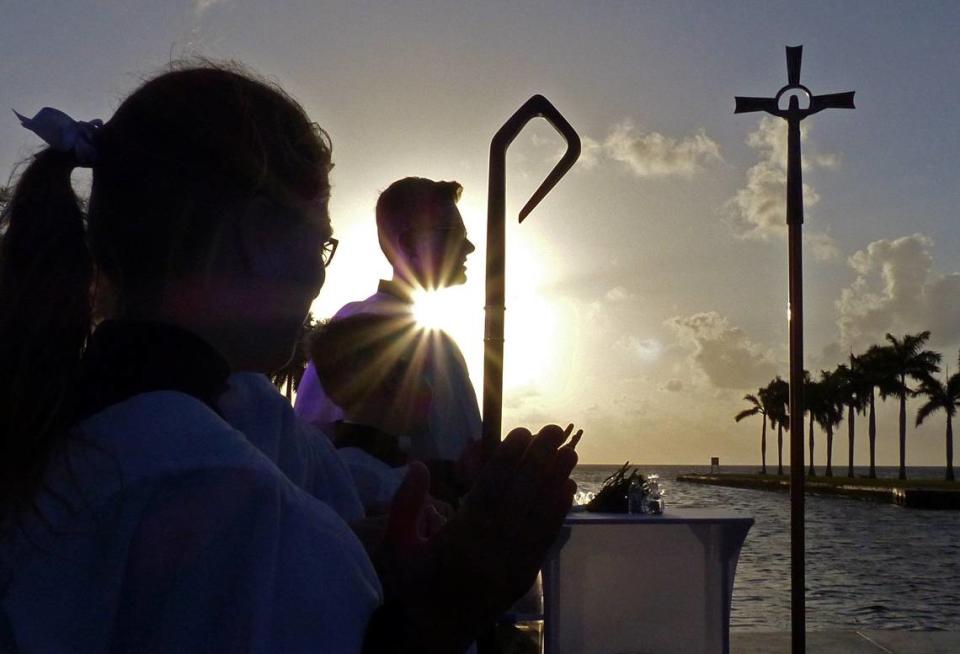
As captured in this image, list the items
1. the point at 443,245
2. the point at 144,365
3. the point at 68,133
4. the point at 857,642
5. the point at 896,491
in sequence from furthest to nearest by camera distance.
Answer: the point at 896,491 < the point at 857,642 < the point at 443,245 < the point at 68,133 < the point at 144,365

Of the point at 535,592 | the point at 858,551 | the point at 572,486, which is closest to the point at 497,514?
the point at 572,486

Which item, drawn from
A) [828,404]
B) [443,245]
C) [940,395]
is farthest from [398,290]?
[828,404]

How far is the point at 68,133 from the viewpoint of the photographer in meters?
1.04

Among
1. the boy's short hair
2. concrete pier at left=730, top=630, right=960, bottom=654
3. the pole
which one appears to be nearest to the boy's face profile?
the boy's short hair

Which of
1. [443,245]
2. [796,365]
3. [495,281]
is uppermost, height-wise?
[443,245]

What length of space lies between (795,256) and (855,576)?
52.7 feet

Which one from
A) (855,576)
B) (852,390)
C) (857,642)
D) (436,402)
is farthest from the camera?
(852,390)

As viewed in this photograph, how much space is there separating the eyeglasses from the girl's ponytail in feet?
0.85

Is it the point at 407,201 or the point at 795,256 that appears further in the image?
the point at 795,256

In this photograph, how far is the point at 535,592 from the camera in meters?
3.98

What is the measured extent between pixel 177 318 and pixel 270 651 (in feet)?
1.35

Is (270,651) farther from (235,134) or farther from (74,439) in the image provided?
(235,134)

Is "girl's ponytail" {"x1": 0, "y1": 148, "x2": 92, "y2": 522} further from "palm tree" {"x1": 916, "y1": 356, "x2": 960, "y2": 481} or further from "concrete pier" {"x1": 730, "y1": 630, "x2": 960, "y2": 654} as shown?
"palm tree" {"x1": 916, "y1": 356, "x2": 960, "y2": 481}

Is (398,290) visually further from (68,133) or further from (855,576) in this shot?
(855,576)
